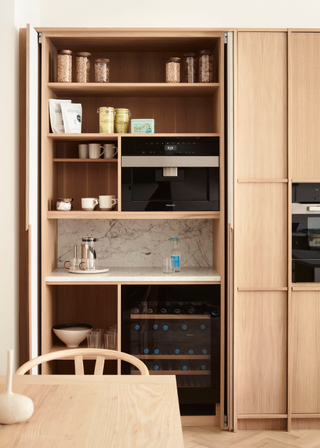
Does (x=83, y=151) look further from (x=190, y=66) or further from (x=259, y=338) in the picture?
(x=259, y=338)

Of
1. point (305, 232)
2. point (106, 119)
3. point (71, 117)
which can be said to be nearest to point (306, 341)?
point (305, 232)

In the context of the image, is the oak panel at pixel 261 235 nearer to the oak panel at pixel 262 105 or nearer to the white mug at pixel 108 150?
the oak panel at pixel 262 105

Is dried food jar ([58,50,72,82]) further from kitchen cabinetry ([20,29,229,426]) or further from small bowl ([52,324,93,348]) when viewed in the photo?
small bowl ([52,324,93,348])

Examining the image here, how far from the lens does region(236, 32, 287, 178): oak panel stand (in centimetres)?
253

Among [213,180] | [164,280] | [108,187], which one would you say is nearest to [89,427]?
[164,280]

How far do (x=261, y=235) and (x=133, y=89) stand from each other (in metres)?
1.24

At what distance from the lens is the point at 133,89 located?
2729mm

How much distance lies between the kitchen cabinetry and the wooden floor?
128 mm

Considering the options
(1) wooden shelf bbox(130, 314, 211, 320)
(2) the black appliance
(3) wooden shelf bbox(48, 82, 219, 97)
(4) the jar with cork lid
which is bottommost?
(1) wooden shelf bbox(130, 314, 211, 320)

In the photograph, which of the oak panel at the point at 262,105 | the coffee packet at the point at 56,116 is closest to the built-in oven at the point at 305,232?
the oak panel at the point at 262,105

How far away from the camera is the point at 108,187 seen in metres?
3.02

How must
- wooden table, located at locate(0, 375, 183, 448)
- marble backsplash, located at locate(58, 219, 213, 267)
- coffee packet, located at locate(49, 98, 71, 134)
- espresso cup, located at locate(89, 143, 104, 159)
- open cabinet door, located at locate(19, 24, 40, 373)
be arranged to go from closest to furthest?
1. wooden table, located at locate(0, 375, 183, 448)
2. open cabinet door, located at locate(19, 24, 40, 373)
3. coffee packet, located at locate(49, 98, 71, 134)
4. espresso cup, located at locate(89, 143, 104, 159)
5. marble backsplash, located at locate(58, 219, 213, 267)

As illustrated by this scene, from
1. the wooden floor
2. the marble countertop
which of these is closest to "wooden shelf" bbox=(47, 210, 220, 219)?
the marble countertop
